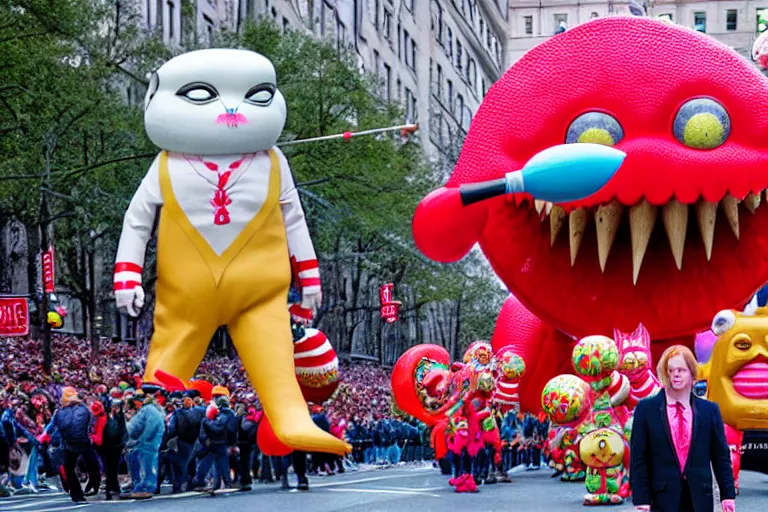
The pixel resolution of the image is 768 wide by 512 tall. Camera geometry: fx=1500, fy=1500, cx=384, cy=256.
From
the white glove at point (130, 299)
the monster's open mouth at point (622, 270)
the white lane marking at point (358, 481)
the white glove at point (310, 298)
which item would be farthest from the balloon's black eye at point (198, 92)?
the white lane marking at point (358, 481)

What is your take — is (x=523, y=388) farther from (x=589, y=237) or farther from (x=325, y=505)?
(x=325, y=505)

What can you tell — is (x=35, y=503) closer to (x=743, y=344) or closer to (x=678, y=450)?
(x=743, y=344)

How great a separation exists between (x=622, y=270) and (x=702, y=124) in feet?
5.76

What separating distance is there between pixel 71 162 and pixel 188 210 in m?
12.9

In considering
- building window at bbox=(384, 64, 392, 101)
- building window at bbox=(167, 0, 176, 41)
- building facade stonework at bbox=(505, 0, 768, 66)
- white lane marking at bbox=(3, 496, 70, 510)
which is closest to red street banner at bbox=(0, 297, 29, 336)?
white lane marking at bbox=(3, 496, 70, 510)

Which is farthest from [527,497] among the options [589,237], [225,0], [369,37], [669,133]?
[369,37]

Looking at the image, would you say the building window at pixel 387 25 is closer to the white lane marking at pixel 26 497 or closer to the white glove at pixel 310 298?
the white lane marking at pixel 26 497

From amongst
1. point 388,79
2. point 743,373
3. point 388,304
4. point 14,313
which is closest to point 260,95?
point 743,373

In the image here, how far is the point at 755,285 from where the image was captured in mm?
13297

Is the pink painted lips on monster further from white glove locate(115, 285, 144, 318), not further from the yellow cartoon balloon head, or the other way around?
the yellow cartoon balloon head

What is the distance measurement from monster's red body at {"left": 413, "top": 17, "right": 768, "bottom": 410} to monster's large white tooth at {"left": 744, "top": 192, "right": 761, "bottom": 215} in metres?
0.03

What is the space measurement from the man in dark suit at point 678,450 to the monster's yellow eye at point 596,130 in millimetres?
5894

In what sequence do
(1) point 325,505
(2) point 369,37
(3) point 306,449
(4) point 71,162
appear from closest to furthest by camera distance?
1. (3) point 306,449
2. (1) point 325,505
3. (4) point 71,162
4. (2) point 369,37

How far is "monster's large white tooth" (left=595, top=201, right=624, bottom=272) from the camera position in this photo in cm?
1284
